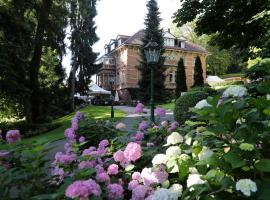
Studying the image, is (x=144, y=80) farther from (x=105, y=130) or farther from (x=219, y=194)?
(x=219, y=194)

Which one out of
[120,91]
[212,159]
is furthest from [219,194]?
[120,91]

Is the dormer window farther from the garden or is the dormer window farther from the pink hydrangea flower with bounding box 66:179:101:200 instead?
the pink hydrangea flower with bounding box 66:179:101:200

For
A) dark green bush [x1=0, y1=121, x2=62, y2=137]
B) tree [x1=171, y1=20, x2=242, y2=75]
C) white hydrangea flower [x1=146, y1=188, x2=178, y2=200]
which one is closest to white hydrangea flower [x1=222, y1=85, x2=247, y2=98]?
white hydrangea flower [x1=146, y1=188, x2=178, y2=200]

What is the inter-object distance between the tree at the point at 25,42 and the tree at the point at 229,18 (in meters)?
10.6

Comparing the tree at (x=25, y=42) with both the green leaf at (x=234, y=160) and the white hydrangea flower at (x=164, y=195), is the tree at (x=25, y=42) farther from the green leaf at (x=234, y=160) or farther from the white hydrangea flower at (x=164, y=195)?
the green leaf at (x=234, y=160)

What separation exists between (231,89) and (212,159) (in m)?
1.08

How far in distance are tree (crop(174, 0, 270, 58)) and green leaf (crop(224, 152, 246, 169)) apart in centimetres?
1238

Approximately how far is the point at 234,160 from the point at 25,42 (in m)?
23.1

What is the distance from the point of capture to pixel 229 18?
15078 mm

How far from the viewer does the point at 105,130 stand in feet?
18.0

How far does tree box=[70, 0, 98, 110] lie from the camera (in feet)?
139

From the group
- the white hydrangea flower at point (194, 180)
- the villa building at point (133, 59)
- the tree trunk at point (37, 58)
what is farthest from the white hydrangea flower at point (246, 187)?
the villa building at point (133, 59)

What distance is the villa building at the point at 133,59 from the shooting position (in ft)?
174

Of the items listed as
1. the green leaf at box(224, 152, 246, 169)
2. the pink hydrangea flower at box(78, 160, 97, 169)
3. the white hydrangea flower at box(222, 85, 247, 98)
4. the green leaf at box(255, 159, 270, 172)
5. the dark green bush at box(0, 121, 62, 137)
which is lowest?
the dark green bush at box(0, 121, 62, 137)
